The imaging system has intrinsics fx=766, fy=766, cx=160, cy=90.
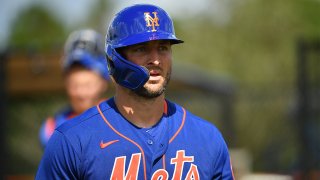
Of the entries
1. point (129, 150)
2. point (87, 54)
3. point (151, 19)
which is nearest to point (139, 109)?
point (129, 150)

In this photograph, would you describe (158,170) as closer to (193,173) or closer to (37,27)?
(193,173)

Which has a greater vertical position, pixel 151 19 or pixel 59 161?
pixel 151 19

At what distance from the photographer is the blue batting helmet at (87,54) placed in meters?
6.38

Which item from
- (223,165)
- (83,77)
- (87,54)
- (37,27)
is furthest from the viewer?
(37,27)

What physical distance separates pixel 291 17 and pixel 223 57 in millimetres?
3601

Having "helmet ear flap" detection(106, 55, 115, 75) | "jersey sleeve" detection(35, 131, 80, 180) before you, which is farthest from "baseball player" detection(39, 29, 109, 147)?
"jersey sleeve" detection(35, 131, 80, 180)

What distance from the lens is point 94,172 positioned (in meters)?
3.92

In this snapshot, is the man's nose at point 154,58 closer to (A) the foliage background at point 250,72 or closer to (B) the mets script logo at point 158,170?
(B) the mets script logo at point 158,170

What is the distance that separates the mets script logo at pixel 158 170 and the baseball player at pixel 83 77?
7.30 ft

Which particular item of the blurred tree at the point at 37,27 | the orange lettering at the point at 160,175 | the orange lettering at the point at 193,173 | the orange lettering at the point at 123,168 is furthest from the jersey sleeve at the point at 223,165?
the blurred tree at the point at 37,27

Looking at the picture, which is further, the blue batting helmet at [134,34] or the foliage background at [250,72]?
the foliage background at [250,72]

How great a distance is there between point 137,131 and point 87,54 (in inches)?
97.3

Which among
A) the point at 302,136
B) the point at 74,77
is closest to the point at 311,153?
the point at 302,136

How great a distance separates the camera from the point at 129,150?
13.2 feet
